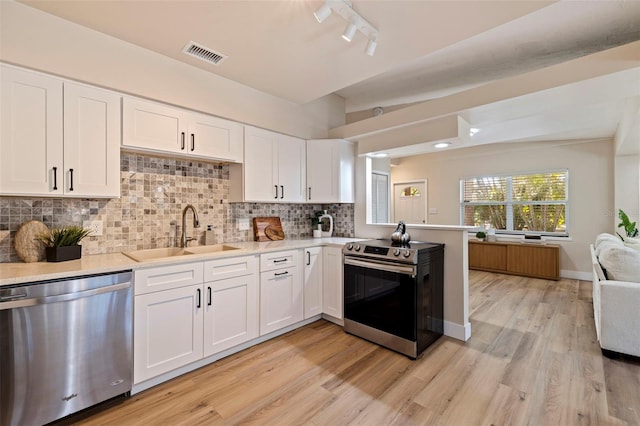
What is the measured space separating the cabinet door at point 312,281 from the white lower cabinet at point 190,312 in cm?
64

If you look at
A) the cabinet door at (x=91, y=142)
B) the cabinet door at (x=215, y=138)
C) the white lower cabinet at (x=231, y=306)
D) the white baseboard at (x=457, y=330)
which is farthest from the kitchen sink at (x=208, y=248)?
the white baseboard at (x=457, y=330)

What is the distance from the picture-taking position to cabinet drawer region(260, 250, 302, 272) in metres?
2.74

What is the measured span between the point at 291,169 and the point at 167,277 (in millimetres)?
1871

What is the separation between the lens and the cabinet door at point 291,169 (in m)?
3.37

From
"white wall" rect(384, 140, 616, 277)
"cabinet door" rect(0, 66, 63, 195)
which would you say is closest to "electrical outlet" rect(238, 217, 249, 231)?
"cabinet door" rect(0, 66, 63, 195)

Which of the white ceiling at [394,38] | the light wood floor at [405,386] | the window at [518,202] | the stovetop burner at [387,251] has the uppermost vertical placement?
the white ceiling at [394,38]

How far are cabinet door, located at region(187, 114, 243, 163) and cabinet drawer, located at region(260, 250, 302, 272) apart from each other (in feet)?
3.46

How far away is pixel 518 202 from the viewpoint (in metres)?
6.04

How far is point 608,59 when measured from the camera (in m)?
2.09

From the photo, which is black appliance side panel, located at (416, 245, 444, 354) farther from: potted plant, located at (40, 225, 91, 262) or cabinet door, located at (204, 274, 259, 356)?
potted plant, located at (40, 225, 91, 262)

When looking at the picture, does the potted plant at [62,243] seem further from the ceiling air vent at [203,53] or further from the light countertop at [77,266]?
the ceiling air vent at [203,53]

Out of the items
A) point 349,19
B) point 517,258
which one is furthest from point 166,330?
point 517,258

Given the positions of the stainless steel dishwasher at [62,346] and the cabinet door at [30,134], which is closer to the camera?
the stainless steel dishwasher at [62,346]

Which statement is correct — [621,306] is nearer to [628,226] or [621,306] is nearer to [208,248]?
[628,226]
